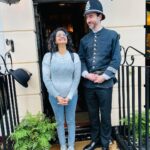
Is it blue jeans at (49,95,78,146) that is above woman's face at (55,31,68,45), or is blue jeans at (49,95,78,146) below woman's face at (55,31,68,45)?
below

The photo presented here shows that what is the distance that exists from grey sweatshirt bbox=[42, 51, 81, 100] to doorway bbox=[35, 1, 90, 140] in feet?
2.41

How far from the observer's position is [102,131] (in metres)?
3.21

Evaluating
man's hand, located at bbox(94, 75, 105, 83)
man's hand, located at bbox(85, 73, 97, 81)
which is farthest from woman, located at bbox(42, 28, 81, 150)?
man's hand, located at bbox(94, 75, 105, 83)

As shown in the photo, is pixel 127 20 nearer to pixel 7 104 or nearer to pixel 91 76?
pixel 91 76

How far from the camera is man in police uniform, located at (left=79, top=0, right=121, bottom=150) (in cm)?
294

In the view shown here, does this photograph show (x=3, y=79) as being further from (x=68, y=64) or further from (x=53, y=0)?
(x=53, y=0)

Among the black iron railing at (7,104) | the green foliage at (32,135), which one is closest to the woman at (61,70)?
the green foliage at (32,135)

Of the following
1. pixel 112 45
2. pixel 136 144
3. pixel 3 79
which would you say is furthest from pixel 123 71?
pixel 3 79

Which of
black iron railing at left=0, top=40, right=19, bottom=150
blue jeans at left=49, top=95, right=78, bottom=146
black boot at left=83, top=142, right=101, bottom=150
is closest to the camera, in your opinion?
black iron railing at left=0, top=40, right=19, bottom=150

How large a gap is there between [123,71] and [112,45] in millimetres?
491

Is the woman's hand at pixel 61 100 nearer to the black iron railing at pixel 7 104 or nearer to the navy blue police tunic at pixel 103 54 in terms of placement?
the navy blue police tunic at pixel 103 54

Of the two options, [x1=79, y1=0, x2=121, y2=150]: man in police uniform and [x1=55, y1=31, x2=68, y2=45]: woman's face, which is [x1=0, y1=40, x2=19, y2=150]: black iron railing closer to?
[x1=55, y1=31, x2=68, y2=45]: woman's face

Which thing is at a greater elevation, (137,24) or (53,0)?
(53,0)

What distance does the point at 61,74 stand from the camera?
9.57 feet
